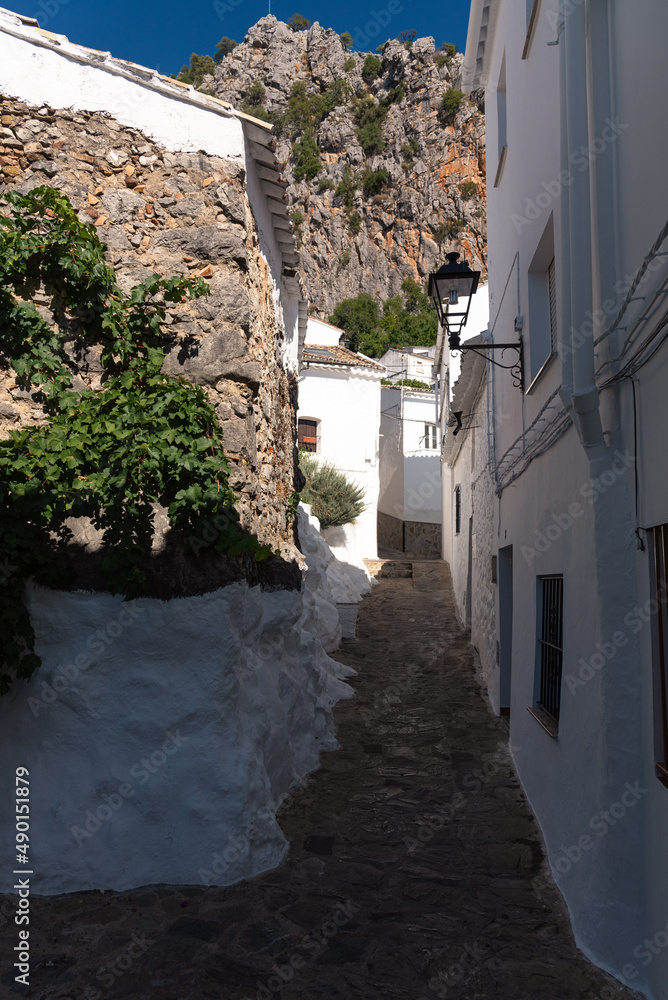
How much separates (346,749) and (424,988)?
10.4 ft

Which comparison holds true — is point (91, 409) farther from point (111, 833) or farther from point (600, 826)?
point (600, 826)

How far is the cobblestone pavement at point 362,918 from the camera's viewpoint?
116 inches

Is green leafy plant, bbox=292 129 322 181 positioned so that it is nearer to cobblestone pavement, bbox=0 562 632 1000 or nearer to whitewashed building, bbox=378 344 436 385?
whitewashed building, bbox=378 344 436 385

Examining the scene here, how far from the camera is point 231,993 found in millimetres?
2914

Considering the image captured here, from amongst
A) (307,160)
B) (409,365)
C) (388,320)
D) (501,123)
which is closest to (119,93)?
(501,123)

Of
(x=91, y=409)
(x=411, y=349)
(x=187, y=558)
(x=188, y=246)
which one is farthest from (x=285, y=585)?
(x=411, y=349)

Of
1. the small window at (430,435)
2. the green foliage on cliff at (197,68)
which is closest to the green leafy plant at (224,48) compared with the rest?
the green foliage on cliff at (197,68)

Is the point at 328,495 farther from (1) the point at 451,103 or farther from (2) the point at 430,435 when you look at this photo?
(1) the point at 451,103

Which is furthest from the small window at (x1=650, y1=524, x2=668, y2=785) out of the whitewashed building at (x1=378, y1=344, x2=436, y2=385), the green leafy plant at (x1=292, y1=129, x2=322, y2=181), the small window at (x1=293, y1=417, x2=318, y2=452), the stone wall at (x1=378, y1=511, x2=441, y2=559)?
the green leafy plant at (x1=292, y1=129, x2=322, y2=181)

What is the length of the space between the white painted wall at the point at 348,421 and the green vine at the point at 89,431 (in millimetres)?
14299

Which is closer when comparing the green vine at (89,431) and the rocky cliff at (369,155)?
the green vine at (89,431)

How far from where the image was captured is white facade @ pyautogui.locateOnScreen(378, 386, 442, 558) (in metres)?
23.6

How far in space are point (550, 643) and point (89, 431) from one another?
3334 millimetres

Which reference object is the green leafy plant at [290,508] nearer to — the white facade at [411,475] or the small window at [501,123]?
the small window at [501,123]
